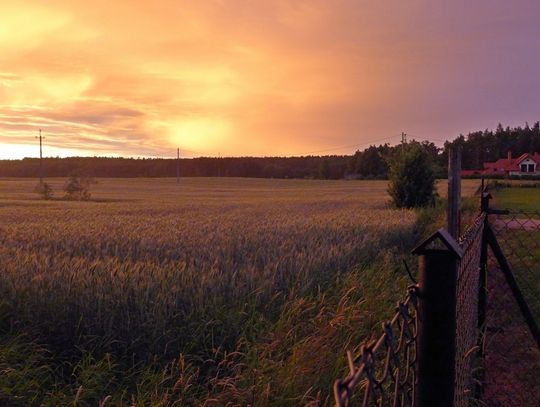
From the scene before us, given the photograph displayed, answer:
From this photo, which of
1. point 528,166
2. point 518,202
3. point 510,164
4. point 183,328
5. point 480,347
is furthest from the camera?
point 510,164

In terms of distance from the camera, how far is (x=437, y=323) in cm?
186

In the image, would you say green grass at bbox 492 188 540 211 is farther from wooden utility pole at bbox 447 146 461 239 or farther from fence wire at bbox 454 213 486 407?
fence wire at bbox 454 213 486 407

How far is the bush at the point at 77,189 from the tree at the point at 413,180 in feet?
93.4

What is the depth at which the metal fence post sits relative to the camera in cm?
183

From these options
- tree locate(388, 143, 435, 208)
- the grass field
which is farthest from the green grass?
the grass field

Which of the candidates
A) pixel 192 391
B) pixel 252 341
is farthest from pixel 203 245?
pixel 192 391

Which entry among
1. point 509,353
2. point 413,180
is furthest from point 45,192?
point 509,353

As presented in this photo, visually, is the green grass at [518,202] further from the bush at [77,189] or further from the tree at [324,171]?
the tree at [324,171]

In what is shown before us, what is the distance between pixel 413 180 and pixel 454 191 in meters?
25.4

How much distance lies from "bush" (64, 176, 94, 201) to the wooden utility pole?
45.6 meters

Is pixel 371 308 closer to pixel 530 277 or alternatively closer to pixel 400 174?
pixel 530 277

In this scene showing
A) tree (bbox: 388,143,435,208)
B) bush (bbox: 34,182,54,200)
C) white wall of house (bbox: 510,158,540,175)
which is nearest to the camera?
tree (bbox: 388,143,435,208)

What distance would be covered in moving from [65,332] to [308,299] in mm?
2568

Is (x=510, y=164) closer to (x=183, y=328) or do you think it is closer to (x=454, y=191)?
(x=454, y=191)
